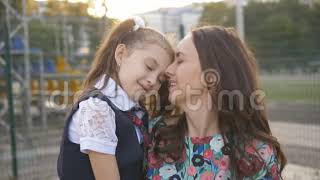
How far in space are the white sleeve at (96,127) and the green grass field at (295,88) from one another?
196cm

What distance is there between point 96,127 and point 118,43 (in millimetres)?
359

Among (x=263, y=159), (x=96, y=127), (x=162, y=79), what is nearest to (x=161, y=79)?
(x=162, y=79)

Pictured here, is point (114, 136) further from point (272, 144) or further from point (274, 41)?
point (274, 41)

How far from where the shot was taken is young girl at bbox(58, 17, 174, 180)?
1.63m

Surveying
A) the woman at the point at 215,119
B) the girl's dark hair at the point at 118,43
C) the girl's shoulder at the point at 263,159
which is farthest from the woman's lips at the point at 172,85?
the girl's shoulder at the point at 263,159

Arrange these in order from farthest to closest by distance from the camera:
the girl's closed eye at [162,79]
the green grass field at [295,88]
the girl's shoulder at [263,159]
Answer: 1. the green grass field at [295,88]
2. the girl's closed eye at [162,79]
3. the girl's shoulder at [263,159]

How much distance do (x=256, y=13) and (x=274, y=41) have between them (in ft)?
48.3

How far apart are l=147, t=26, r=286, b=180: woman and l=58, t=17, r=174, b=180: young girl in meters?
0.08

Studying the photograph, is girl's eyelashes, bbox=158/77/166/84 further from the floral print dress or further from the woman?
the floral print dress

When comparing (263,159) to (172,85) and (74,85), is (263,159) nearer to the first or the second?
(172,85)

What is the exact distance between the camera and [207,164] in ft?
5.43

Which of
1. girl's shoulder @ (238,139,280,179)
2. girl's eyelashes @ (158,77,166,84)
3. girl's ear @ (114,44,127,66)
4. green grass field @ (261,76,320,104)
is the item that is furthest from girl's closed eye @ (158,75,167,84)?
green grass field @ (261,76,320,104)

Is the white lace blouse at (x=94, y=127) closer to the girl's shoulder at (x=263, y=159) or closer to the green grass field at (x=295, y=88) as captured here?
the girl's shoulder at (x=263, y=159)

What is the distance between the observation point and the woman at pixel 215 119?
1641 mm
